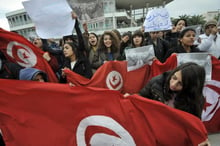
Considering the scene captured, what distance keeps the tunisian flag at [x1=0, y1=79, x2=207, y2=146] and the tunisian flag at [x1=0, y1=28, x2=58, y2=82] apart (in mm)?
677

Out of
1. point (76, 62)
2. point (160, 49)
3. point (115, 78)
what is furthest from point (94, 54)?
point (160, 49)

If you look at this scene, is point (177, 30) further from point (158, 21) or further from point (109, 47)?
point (109, 47)

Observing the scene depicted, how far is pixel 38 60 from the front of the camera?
8.93 ft

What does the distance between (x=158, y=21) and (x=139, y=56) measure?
58.0 inches

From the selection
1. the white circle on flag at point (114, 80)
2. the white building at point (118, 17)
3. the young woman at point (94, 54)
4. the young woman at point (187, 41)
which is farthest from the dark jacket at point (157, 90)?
the white building at point (118, 17)

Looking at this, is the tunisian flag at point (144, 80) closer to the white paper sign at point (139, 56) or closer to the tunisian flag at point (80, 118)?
the white paper sign at point (139, 56)

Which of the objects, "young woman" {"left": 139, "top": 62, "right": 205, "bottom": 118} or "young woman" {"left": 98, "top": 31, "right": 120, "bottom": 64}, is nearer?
"young woman" {"left": 139, "top": 62, "right": 205, "bottom": 118}

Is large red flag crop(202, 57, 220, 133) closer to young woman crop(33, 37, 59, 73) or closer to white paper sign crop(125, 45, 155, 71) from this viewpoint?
white paper sign crop(125, 45, 155, 71)

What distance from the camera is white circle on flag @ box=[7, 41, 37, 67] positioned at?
247 cm

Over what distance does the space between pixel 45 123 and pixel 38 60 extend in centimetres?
109

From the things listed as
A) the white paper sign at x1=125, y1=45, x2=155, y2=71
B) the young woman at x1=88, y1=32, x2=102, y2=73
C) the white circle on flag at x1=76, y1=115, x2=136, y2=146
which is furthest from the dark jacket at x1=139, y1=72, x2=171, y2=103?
the young woman at x1=88, y1=32, x2=102, y2=73

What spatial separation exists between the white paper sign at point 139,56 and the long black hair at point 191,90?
1090mm

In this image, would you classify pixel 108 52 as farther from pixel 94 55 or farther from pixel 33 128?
pixel 33 128

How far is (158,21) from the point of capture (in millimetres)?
4035
